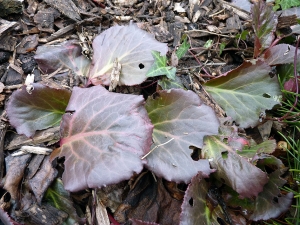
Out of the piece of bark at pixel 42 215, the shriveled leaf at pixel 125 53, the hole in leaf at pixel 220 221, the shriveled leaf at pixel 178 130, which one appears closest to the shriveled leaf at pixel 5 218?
the piece of bark at pixel 42 215

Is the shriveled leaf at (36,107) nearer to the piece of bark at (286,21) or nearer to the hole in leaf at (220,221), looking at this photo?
the hole in leaf at (220,221)

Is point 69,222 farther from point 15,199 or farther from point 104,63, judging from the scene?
point 104,63

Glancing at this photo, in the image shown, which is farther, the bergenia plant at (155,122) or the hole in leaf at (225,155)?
the hole in leaf at (225,155)

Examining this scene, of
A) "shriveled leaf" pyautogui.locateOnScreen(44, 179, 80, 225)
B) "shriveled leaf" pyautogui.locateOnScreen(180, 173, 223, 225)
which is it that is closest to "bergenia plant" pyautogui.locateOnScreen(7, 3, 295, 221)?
"shriveled leaf" pyautogui.locateOnScreen(180, 173, 223, 225)

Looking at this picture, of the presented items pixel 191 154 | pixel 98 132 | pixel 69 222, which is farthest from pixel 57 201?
pixel 191 154

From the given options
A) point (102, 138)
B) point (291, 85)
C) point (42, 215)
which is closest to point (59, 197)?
point (42, 215)
